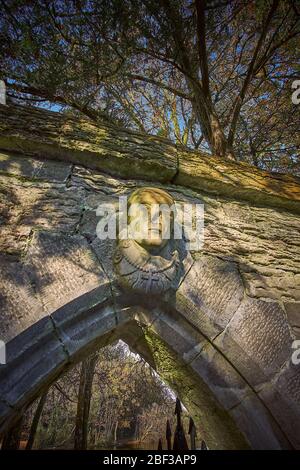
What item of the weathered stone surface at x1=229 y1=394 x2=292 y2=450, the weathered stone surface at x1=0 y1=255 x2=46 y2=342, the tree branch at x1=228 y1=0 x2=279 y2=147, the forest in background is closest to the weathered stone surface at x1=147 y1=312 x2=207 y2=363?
the weathered stone surface at x1=229 y1=394 x2=292 y2=450

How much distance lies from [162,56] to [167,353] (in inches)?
178

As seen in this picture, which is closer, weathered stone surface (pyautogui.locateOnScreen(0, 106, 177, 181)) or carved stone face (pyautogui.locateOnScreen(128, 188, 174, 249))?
carved stone face (pyautogui.locateOnScreen(128, 188, 174, 249))

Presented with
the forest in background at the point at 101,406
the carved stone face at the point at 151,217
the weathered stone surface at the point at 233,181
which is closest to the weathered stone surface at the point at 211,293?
the carved stone face at the point at 151,217

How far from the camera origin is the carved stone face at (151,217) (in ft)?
6.23

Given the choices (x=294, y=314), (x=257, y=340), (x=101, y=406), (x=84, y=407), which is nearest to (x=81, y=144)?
(x=257, y=340)

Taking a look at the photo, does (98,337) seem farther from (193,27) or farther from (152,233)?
(193,27)

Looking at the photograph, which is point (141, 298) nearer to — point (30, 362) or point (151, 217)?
point (151, 217)

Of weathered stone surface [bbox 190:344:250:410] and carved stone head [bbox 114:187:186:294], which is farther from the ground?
carved stone head [bbox 114:187:186:294]

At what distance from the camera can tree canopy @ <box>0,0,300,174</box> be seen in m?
3.31

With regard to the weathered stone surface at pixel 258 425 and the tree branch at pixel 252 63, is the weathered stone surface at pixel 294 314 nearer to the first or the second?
the weathered stone surface at pixel 258 425

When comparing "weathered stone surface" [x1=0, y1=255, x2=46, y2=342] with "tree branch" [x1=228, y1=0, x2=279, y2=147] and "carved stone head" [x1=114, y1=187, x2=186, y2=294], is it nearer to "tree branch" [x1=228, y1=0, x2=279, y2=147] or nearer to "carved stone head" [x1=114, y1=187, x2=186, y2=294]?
"carved stone head" [x1=114, y1=187, x2=186, y2=294]

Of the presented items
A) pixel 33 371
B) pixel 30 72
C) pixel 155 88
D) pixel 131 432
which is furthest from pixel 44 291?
pixel 131 432

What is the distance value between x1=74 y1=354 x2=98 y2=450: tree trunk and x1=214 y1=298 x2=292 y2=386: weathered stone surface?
260 inches

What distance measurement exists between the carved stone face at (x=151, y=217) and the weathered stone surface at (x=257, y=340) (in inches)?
30.5
